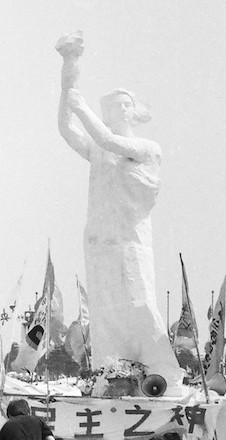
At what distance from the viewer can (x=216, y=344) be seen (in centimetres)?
1109

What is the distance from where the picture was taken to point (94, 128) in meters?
18.4

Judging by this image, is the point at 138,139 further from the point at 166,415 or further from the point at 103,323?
the point at 166,415

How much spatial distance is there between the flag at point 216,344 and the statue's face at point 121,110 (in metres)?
7.87

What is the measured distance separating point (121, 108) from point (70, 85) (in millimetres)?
1127

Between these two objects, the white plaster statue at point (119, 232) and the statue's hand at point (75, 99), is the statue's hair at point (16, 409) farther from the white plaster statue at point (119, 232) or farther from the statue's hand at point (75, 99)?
the statue's hand at point (75, 99)

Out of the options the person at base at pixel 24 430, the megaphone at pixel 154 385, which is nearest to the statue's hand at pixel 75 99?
the megaphone at pixel 154 385

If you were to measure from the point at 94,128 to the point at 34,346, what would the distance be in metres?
5.50

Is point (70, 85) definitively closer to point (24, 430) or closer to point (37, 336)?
point (37, 336)

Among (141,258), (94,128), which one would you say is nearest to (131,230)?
(141,258)

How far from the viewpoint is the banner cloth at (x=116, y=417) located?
9.52 m

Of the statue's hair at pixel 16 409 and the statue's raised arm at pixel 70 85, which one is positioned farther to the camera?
the statue's raised arm at pixel 70 85

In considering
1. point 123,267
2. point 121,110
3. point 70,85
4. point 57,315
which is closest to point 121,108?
point 121,110

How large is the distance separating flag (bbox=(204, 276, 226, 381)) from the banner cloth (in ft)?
4.14

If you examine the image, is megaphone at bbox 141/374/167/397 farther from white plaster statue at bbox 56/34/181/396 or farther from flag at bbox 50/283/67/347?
flag at bbox 50/283/67/347
